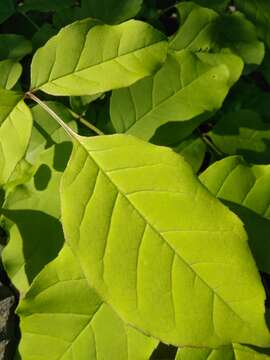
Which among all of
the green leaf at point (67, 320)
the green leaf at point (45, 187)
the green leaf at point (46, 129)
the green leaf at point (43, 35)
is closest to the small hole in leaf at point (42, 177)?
the green leaf at point (45, 187)

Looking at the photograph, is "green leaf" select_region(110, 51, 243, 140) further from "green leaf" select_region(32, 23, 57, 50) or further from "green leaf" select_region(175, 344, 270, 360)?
"green leaf" select_region(175, 344, 270, 360)

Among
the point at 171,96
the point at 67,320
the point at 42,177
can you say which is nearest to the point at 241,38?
the point at 171,96

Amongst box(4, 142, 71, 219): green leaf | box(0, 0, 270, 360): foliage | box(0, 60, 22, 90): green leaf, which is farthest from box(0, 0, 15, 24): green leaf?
box(4, 142, 71, 219): green leaf

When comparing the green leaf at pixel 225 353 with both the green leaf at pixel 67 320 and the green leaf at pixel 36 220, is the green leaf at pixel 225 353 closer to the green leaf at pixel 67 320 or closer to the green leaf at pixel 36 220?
the green leaf at pixel 67 320

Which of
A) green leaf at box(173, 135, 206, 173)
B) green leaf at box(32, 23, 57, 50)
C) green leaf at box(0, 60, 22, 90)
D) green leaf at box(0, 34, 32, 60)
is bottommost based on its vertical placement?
green leaf at box(173, 135, 206, 173)

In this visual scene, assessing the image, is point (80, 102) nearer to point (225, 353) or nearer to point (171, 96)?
point (171, 96)

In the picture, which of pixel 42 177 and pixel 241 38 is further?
pixel 241 38

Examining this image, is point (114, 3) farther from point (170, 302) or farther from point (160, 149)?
point (170, 302)
